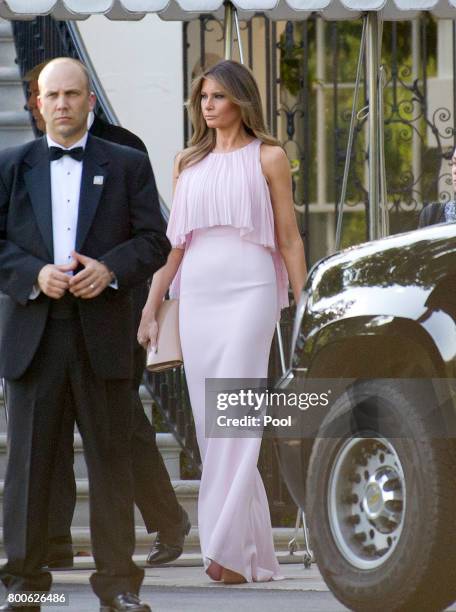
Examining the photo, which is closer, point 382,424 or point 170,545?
point 382,424

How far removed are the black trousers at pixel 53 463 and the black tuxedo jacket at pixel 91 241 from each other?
2.3 inches

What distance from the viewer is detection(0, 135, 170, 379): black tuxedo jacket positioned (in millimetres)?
6078

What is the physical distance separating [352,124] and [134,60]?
6.00 metres

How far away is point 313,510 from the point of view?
5859mm

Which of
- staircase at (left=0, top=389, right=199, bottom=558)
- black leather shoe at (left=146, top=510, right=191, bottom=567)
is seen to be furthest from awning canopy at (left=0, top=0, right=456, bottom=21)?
staircase at (left=0, top=389, right=199, bottom=558)

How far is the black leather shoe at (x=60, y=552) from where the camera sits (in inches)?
307

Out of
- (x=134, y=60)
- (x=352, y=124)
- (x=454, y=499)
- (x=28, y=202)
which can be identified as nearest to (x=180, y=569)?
(x=352, y=124)

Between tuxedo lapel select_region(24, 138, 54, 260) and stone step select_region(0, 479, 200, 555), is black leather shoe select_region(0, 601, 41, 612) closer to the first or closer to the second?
tuxedo lapel select_region(24, 138, 54, 260)

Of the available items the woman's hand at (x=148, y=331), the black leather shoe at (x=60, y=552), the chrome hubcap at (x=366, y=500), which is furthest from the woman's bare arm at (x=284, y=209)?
the chrome hubcap at (x=366, y=500)

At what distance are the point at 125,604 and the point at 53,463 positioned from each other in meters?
0.55

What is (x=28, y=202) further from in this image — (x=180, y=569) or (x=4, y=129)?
(x=4, y=129)

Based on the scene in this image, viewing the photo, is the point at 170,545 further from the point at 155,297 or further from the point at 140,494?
the point at 155,297

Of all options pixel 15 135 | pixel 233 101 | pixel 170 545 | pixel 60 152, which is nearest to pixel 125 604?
pixel 60 152

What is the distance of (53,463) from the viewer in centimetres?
614
